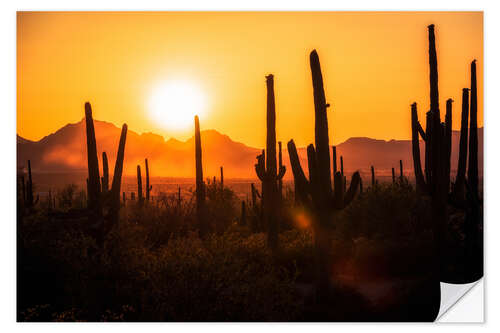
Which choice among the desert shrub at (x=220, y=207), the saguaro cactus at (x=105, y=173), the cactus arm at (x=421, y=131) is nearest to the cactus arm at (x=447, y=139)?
the cactus arm at (x=421, y=131)

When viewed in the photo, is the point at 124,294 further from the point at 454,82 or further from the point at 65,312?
the point at 454,82

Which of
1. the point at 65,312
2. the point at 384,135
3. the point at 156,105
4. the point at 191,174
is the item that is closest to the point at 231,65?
the point at 156,105

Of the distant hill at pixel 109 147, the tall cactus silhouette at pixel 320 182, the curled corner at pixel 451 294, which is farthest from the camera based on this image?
the distant hill at pixel 109 147

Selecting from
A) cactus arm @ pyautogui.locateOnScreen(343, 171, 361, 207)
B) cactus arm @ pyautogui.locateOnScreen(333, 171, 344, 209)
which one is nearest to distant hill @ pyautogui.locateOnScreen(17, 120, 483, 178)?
cactus arm @ pyautogui.locateOnScreen(333, 171, 344, 209)

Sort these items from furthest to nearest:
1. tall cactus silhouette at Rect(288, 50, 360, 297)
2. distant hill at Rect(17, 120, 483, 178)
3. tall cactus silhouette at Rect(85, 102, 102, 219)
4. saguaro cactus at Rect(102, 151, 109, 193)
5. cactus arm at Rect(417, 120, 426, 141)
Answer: saguaro cactus at Rect(102, 151, 109, 193) < tall cactus silhouette at Rect(85, 102, 102, 219) < distant hill at Rect(17, 120, 483, 178) < cactus arm at Rect(417, 120, 426, 141) < tall cactus silhouette at Rect(288, 50, 360, 297)

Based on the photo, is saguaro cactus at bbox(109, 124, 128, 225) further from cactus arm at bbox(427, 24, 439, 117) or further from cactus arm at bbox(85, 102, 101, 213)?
cactus arm at bbox(427, 24, 439, 117)

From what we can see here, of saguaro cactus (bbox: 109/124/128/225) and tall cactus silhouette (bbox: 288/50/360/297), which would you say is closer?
tall cactus silhouette (bbox: 288/50/360/297)

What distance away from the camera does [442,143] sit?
810 cm

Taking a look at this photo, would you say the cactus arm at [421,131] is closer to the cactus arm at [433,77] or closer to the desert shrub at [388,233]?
the cactus arm at [433,77]

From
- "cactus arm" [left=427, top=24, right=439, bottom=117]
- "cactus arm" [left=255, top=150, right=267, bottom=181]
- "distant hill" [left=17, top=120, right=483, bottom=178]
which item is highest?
"cactus arm" [left=427, top=24, right=439, bottom=117]

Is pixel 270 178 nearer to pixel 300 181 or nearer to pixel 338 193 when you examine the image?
pixel 300 181

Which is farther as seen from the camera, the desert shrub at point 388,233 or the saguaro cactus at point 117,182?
the saguaro cactus at point 117,182
